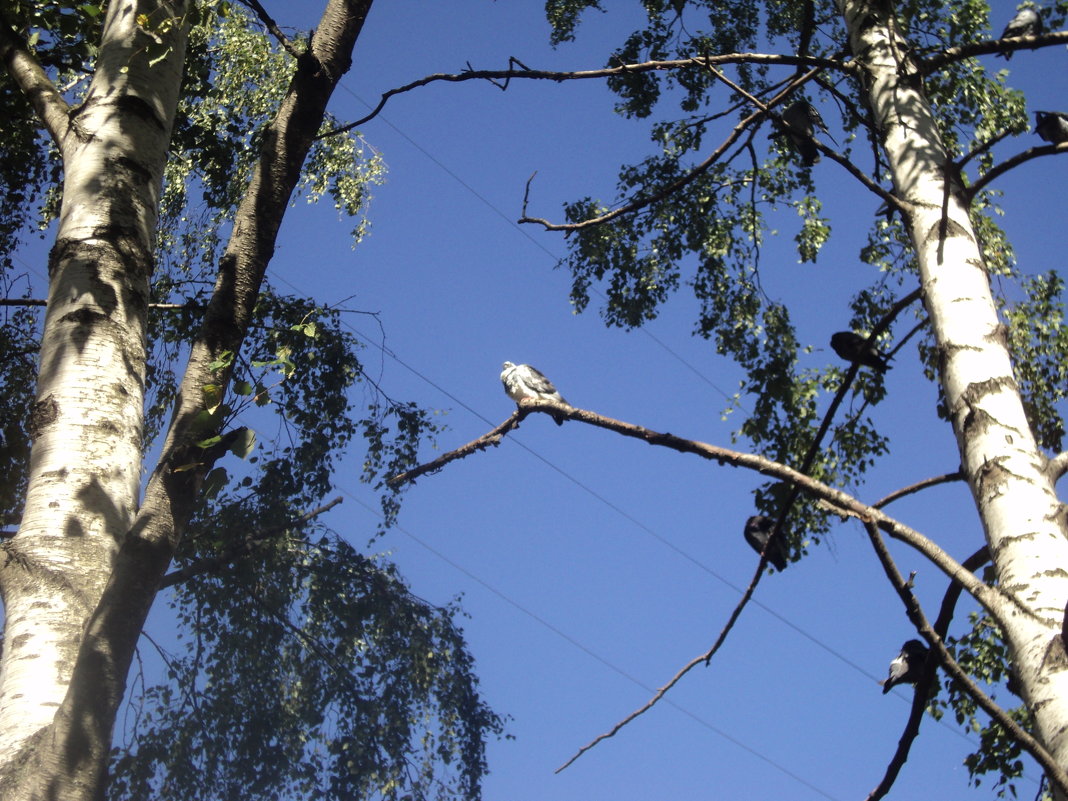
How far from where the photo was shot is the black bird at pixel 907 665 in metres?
2.39

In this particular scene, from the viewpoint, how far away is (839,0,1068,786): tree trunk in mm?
1610

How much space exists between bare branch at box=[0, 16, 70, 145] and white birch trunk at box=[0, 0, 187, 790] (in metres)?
0.19

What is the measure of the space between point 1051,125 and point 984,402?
7.40ft

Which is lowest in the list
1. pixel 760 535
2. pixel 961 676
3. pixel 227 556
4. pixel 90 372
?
pixel 961 676

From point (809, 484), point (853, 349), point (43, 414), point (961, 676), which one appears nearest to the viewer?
point (961, 676)

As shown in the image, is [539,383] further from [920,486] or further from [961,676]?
[961,676]

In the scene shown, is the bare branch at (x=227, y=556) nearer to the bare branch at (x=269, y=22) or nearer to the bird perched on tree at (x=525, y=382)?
the bird perched on tree at (x=525, y=382)

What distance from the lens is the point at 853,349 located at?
2.81 m

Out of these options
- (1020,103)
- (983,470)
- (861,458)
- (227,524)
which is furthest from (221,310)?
(1020,103)

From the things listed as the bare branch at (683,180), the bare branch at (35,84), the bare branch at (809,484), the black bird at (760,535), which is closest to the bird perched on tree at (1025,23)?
the bare branch at (683,180)

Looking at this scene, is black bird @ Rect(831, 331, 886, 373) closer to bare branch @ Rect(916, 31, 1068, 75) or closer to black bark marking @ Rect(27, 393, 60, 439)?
bare branch @ Rect(916, 31, 1068, 75)

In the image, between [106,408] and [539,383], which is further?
[539,383]

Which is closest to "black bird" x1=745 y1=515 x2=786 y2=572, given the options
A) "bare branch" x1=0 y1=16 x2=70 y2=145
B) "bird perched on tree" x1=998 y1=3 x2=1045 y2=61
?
"bird perched on tree" x1=998 y1=3 x2=1045 y2=61

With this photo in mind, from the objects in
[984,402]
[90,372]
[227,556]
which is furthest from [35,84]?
[984,402]
